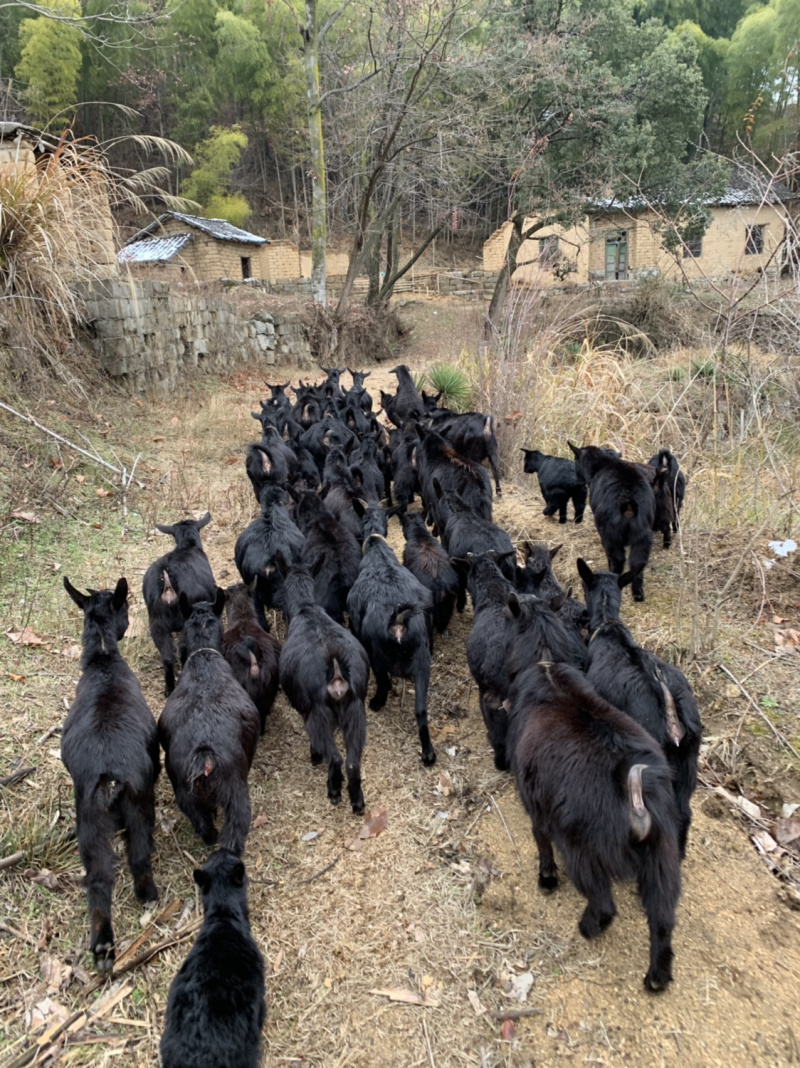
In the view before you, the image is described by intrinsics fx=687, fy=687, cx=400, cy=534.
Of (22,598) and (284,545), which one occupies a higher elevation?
(284,545)

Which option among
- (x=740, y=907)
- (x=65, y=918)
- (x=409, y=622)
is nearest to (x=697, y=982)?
(x=740, y=907)

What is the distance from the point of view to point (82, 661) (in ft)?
11.5

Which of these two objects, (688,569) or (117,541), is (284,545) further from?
(688,569)

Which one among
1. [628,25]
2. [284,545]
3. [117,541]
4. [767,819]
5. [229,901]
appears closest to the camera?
[229,901]

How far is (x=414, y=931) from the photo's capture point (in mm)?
2891

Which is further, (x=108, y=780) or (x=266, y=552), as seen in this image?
(x=266, y=552)

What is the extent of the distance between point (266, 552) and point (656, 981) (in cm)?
336

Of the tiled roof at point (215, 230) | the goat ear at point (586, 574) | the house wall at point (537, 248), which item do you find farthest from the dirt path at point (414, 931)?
the tiled roof at point (215, 230)

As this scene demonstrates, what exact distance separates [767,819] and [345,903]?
82.3 inches

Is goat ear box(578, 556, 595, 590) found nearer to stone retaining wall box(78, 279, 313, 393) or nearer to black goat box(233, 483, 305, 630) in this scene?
black goat box(233, 483, 305, 630)

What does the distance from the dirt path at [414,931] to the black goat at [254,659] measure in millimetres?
389

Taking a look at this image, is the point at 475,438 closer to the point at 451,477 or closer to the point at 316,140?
the point at 451,477

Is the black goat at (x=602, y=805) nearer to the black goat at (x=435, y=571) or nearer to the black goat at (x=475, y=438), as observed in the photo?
the black goat at (x=435, y=571)

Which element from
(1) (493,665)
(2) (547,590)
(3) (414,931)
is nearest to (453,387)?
(2) (547,590)
